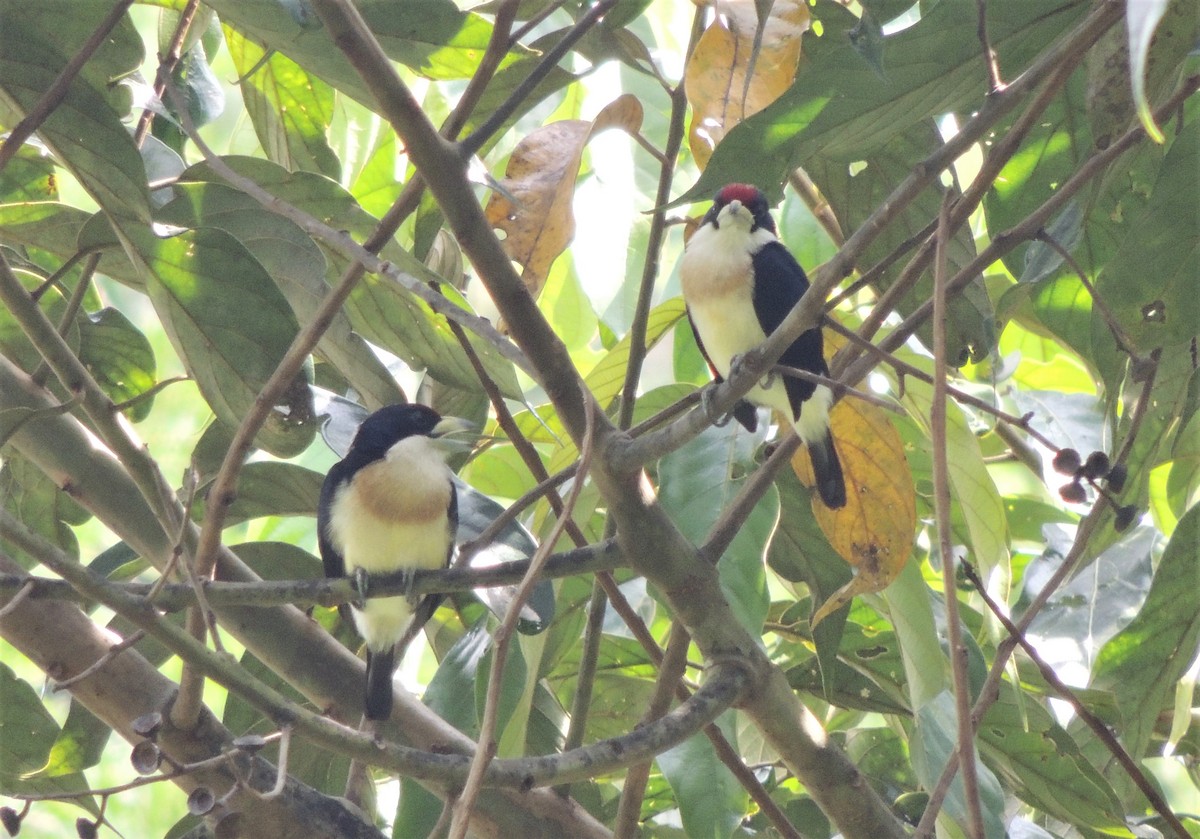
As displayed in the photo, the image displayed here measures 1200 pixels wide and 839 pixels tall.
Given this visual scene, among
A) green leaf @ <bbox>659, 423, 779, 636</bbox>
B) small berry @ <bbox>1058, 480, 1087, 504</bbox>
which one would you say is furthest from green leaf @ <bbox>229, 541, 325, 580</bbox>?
small berry @ <bbox>1058, 480, 1087, 504</bbox>

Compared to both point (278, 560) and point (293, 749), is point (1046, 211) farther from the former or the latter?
point (293, 749)

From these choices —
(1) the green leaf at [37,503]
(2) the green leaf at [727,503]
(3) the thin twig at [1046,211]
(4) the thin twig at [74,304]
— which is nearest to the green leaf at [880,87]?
(3) the thin twig at [1046,211]

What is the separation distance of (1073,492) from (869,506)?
0.45 m

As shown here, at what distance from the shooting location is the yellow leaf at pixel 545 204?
7.48ft

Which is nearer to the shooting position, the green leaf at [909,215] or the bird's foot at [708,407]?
the bird's foot at [708,407]

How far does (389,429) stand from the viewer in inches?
116

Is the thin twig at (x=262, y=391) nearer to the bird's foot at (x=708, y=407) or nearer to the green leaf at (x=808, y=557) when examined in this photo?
the bird's foot at (x=708, y=407)

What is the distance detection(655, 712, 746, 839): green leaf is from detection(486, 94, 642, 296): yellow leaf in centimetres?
87

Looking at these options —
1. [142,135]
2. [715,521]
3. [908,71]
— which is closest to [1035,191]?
[908,71]

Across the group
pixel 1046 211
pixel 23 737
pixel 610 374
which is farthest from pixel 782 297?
pixel 23 737

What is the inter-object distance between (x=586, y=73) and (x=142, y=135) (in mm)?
917

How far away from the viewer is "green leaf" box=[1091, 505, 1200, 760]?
6.69 feet

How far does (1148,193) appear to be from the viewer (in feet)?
7.38

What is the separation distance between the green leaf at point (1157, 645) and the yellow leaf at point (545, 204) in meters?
1.17
